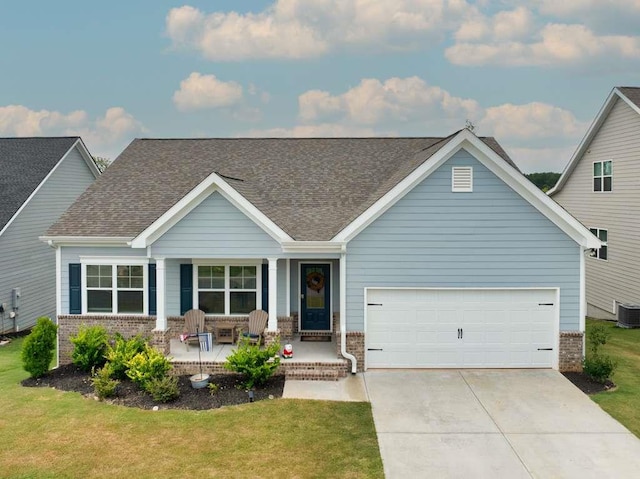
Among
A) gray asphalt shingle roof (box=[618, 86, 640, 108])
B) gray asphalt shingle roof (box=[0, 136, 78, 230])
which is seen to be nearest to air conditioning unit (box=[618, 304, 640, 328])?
gray asphalt shingle roof (box=[618, 86, 640, 108])

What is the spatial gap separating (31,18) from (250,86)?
11.0 meters

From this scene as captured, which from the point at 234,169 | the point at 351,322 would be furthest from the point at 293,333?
the point at 234,169

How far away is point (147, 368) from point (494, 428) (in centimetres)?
714

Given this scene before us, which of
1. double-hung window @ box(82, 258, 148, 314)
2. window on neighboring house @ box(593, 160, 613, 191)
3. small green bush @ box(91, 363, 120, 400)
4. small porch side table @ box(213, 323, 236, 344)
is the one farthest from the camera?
window on neighboring house @ box(593, 160, 613, 191)

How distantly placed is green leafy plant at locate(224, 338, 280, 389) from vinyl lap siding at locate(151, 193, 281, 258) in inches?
104

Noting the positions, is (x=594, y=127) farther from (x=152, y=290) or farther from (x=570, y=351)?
(x=152, y=290)

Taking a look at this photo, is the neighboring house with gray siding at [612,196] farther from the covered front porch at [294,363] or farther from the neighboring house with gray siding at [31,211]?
the neighboring house with gray siding at [31,211]

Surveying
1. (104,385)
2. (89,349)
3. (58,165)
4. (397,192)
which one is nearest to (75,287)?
(89,349)

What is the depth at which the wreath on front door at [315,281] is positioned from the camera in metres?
15.3

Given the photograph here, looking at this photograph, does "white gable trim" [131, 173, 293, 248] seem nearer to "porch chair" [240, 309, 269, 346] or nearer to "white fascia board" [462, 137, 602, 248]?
Answer: "porch chair" [240, 309, 269, 346]

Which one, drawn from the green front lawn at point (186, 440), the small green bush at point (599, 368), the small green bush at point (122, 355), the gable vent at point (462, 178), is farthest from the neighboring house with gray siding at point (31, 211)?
the small green bush at point (599, 368)

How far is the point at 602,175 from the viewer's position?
21781mm

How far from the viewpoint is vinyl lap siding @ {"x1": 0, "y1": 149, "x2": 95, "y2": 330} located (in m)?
19.6

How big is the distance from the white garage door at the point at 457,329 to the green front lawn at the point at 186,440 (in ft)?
9.07
